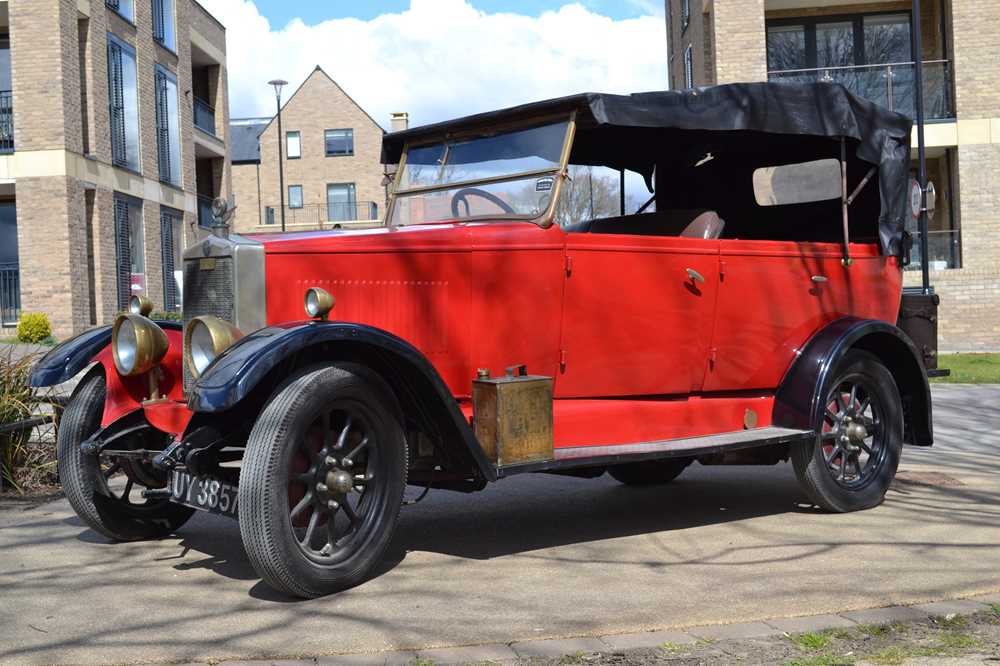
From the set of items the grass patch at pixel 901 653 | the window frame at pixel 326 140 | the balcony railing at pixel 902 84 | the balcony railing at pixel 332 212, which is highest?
the window frame at pixel 326 140

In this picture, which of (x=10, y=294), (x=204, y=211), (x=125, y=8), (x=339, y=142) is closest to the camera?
(x=10, y=294)

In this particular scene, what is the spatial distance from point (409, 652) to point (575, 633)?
2.04ft

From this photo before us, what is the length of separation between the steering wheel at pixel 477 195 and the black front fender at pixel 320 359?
1.32m

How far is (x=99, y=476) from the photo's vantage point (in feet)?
18.4

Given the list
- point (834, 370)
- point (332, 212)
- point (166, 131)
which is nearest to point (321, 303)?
point (834, 370)

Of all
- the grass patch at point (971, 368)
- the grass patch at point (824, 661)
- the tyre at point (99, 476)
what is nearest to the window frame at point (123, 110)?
the grass patch at point (971, 368)

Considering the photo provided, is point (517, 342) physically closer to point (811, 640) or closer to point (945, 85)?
point (811, 640)

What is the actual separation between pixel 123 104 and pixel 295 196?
28100 millimetres

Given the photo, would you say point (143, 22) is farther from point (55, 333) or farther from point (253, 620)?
point (253, 620)

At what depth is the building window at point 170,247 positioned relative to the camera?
30188mm

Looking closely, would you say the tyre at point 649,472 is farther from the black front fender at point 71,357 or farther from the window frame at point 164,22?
the window frame at point 164,22

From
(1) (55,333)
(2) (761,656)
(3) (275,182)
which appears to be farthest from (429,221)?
(3) (275,182)

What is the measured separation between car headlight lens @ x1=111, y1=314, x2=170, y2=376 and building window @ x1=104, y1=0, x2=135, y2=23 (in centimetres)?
2445

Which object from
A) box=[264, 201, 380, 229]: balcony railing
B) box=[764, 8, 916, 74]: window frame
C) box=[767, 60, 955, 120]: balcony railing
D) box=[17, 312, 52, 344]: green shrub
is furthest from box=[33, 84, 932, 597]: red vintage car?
box=[264, 201, 380, 229]: balcony railing
